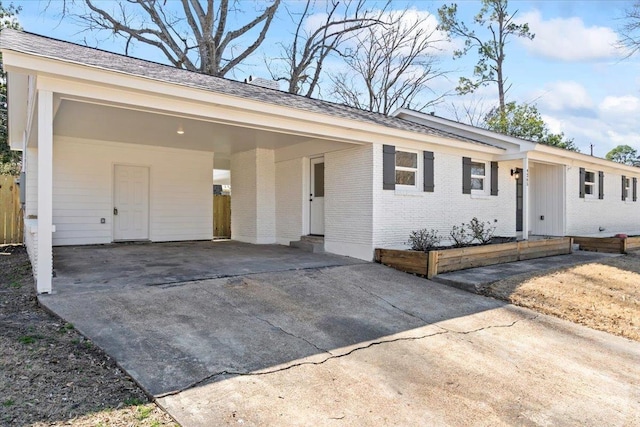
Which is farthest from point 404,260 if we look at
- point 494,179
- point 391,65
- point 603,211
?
point 391,65

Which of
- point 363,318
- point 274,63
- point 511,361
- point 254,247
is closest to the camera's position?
point 511,361

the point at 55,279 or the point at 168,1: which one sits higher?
the point at 168,1

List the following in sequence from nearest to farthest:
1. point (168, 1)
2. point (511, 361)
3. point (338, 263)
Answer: point (511, 361), point (338, 263), point (168, 1)

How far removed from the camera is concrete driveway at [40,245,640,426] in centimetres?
319

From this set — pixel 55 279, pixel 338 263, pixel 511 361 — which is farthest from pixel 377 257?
pixel 55 279

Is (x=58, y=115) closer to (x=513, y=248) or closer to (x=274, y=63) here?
(x=513, y=248)

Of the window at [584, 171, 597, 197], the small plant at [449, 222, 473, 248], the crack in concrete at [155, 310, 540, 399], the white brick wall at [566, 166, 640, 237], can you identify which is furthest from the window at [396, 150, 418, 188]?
the window at [584, 171, 597, 197]

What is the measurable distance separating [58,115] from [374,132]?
19.5 ft

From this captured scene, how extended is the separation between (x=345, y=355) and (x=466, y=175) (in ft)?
25.9

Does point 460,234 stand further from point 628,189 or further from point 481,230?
point 628,189

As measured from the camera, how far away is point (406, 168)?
9539 millimetres

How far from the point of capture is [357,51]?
961 inches

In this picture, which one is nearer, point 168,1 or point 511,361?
point 511,361

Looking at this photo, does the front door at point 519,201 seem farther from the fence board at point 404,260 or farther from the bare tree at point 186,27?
the bare tree at point 186,27
